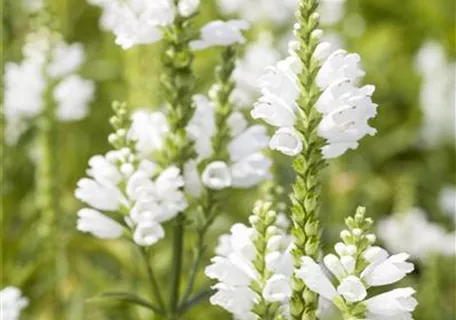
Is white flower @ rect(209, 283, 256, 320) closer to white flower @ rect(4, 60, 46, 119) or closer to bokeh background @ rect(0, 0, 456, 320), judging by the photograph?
bokeh background @ rect(0, 0, 456, 320)

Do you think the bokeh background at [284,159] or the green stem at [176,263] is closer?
the green stem at [176,263]

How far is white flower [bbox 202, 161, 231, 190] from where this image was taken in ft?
7.96

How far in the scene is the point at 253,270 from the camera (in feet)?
6.51

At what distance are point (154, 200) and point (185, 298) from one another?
244 millimetres

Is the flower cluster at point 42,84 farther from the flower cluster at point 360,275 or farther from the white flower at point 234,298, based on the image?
the flower cluster at point 360,275

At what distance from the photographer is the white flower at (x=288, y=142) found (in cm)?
184

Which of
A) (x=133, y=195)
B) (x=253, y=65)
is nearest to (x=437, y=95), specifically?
(x=253, y=65)

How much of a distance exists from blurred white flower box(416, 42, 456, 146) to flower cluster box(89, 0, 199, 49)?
2.92 m

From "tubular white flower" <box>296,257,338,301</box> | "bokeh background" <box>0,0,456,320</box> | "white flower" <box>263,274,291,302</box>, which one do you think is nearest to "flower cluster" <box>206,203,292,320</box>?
"white flower" <box>263,274,291,302</box>

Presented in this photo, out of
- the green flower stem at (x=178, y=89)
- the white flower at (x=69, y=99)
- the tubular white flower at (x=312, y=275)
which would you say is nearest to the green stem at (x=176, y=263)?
the green flower stem at (x=178, y=89)

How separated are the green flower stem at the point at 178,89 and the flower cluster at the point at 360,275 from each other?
0.65m

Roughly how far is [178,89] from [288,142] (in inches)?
22.7

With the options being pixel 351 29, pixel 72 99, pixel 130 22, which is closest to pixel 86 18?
pixel 351 29

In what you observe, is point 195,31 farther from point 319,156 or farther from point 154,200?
point 319,156
